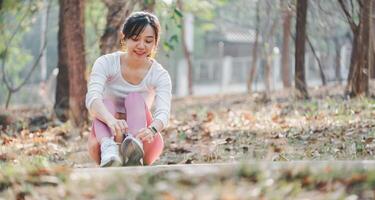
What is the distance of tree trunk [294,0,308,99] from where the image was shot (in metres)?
9.80

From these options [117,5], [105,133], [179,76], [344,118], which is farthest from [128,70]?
[179,76]

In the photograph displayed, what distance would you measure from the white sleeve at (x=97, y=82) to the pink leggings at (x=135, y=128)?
0.47ft

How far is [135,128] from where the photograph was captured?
15.0 feet

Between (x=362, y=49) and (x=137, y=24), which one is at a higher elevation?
(x=137, y=24)

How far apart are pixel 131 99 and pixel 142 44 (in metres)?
0.34

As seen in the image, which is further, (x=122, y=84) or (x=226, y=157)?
(x=226, y=157)

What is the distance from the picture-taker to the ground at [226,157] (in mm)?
2604

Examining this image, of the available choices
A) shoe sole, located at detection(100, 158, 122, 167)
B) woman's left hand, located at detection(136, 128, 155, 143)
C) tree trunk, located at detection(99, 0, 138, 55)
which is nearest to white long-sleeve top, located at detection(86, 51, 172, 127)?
woman's left hand, located at detection(136, 128, 155, 143)

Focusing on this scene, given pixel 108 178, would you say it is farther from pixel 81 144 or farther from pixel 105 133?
pixel 81 144

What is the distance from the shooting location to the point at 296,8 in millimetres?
9758

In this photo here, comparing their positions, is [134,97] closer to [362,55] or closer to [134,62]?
[134,62]

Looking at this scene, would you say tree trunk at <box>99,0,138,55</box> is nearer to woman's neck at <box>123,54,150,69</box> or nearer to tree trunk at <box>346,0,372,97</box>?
tree trunk at <box>346,0,372,97</box>

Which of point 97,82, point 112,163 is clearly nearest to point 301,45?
point 97,82

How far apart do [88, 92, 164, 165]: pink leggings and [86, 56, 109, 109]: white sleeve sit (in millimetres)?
143
